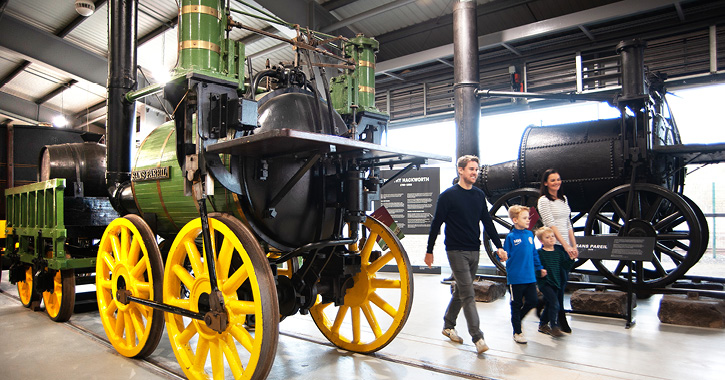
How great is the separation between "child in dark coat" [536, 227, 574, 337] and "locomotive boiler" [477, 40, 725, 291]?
3.97 feet

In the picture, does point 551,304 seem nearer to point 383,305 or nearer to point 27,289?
point 383,305

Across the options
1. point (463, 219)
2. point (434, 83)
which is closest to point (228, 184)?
point (463, 219)

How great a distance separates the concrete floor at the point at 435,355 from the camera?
3412 mm

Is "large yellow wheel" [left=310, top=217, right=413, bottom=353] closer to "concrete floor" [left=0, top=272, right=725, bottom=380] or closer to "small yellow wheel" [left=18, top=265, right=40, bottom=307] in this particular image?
"concrete floor" [left=0, top=272, right=725, bottom=380]

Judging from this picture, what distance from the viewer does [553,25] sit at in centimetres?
757

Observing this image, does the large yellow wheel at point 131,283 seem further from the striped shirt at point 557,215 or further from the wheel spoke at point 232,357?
the striped shirt at point 557,215

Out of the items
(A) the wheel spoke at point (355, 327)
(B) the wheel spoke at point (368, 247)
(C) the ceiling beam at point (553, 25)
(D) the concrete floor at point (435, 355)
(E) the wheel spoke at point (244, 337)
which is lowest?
(D) the concrete floor at point (435, 355)

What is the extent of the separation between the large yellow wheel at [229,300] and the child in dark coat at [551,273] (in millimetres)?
2658

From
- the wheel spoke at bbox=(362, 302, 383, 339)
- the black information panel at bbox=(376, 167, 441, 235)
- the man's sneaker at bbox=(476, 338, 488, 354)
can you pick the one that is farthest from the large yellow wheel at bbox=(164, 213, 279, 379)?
the black information panel at bbox=(376, 167, 441, 235)

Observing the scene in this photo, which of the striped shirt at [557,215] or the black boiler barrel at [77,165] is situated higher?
the black boiler barrel at [77,165]

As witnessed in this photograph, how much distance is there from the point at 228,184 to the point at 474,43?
4909 mm

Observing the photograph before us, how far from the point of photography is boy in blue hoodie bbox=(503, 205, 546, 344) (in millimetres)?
4145

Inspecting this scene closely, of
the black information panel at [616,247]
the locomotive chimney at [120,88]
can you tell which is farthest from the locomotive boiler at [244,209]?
the black information panel at [616,247]

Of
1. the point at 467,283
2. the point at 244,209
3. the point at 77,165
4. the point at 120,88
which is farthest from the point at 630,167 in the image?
the point at 77,165
